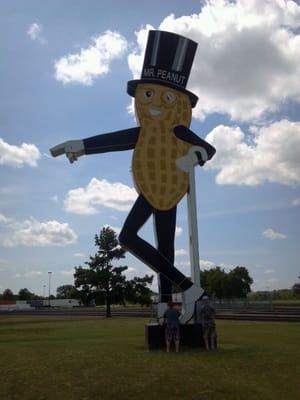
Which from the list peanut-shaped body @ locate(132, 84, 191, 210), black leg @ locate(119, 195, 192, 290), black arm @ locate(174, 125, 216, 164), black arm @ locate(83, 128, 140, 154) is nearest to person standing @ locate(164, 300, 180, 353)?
black leg @ locate(119, 195, 192, 290)

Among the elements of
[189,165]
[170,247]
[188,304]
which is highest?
[189,165]

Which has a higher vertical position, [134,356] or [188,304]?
[188,304]

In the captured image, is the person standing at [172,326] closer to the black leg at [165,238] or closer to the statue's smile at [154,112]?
the black leg at [165,238]

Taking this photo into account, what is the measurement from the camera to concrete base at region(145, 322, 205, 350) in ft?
42.7

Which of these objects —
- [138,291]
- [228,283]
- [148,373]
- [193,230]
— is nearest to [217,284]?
[228,283]

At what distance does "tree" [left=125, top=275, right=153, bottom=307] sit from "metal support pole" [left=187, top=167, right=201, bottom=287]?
25.5 meters

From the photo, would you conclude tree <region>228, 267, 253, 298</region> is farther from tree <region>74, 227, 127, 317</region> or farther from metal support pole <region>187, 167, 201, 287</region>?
metal support pole <region>187, 167, 201, 287</region>

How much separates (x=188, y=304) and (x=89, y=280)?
26.0m

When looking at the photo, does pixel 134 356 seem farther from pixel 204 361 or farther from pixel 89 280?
pixel 89 280

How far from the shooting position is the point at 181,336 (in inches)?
532

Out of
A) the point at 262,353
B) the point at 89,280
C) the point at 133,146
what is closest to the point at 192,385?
the point at 262,353

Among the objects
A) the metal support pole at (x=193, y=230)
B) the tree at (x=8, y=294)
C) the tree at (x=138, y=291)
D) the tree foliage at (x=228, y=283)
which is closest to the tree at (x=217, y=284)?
the tree foliage at (x=228, y=283)

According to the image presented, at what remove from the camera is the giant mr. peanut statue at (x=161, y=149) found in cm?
1462

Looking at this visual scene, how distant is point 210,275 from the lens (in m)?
78.3
